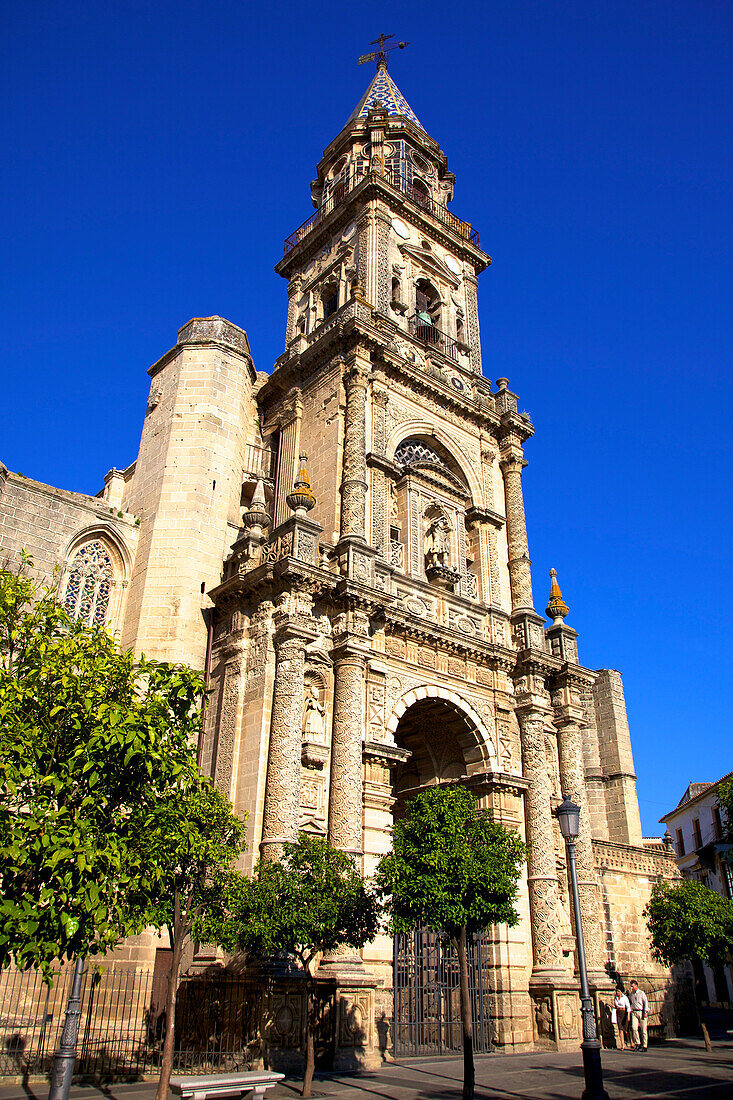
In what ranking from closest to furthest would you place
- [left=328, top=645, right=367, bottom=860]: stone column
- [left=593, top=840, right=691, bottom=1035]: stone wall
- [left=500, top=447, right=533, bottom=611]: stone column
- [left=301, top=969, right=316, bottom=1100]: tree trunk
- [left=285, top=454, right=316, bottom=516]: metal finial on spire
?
1. [left=301, top=969, right=316, bottom=1100]: tree trunk
2. [left=328, top=645, right=367, bottom=860]: stone column
3. [left=285, top=454, right=316, bottom=516]: metal finial on spire
4. [left=593, top=840, right=691, bottom=1035]: stone wall
5. [left=500, top=447, right=533, bottom=611]: stone column

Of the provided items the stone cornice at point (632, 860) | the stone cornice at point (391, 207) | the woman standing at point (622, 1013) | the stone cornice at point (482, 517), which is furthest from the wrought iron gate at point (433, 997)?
the stone cornice at point (391, 207)

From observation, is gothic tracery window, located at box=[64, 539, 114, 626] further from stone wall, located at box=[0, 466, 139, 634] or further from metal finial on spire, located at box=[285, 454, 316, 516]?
metal finial on spire, located at box=[285, 454, 316, 516]

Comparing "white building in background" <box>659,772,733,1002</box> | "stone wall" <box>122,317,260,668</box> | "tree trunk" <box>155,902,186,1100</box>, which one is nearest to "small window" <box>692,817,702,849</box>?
"white building in background" <box>659,772,733,1002</box>

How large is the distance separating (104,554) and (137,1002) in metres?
10.6

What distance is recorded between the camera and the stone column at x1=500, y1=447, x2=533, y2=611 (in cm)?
2491

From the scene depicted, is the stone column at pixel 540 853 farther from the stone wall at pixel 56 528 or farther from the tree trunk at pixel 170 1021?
the stone wall at pixel 56 528

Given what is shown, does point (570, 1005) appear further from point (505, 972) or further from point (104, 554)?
point (104, 554)

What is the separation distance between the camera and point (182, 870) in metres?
12.2

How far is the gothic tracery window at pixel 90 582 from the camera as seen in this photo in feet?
68.0

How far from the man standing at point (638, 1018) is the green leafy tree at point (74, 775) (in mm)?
14706

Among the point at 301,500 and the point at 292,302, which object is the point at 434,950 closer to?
the point at 301,500

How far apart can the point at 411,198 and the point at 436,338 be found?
18.8 feet

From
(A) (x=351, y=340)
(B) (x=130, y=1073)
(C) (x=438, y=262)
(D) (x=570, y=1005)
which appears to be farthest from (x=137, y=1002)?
(C) (x=438, y=262)

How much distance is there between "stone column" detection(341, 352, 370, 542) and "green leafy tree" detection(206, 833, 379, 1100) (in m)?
8.39
